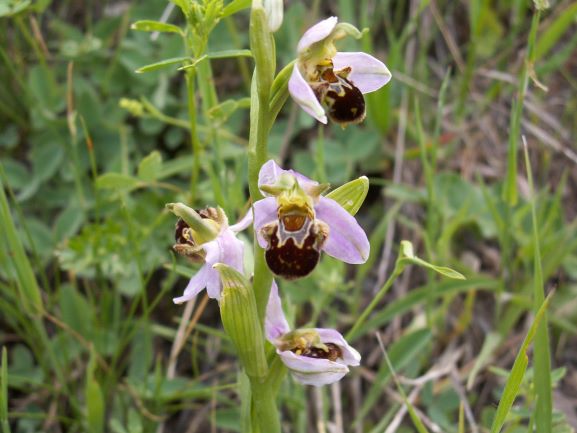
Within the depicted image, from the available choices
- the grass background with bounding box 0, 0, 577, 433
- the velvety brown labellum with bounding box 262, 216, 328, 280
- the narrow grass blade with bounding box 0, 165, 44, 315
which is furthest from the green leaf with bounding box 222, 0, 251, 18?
the narrow grass blade with bounding box 0, 165, 44, 315

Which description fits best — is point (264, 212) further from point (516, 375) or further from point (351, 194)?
point (516, 375)

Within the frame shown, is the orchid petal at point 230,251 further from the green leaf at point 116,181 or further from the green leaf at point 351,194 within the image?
the green leaf at point 116,181

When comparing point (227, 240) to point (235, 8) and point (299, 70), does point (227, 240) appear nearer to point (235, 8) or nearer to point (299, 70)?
point (299, 70)

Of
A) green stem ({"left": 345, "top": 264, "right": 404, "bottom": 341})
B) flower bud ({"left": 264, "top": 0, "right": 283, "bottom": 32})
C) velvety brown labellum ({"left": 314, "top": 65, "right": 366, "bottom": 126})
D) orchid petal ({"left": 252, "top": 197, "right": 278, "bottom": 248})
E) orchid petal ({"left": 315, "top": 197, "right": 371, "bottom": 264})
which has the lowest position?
green stem ({"left": 345, "top": 264, "right": 404, "bottom": 341})

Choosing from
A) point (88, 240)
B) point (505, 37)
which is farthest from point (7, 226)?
point (505, 37)

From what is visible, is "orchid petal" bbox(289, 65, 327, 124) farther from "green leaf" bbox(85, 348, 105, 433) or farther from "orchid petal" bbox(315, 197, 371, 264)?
"green leaf" bbox(85, 348, 105, 433)

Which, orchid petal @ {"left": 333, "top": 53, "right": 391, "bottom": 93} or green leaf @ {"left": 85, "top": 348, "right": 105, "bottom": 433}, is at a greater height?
orchid petal @ {"left": 333, "top": 53, "right": 391, "bottom": 93}

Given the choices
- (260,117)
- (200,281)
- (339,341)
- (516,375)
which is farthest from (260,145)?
(516,375)
